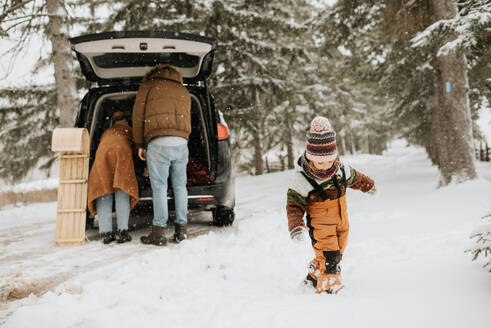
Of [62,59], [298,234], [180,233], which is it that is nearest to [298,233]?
[298,234]

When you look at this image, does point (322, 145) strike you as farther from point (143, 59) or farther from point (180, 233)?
point (143, 59)

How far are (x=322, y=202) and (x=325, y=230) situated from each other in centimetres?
22

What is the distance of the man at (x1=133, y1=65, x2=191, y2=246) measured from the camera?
398 cm

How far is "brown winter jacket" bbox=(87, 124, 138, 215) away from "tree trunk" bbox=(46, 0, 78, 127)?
128 inches

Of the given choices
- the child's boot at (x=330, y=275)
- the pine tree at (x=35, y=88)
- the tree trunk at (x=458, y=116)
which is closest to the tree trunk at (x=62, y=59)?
the pine tree at (x=35, y=88)

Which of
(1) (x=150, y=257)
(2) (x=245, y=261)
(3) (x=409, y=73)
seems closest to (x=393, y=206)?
(2) (x=245, y=261)

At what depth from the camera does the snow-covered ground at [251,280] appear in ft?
6.82

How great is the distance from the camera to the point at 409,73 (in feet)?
39.1

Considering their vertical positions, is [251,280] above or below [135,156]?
below

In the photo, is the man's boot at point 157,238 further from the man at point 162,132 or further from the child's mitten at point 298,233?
the child's mitten at point 298,233

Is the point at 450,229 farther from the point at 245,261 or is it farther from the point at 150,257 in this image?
the point at 150,257

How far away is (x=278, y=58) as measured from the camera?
A: 14.2m

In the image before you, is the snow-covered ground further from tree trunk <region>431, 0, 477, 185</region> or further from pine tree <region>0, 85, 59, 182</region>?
pine tree <region>0, 85, 59, 182</region>

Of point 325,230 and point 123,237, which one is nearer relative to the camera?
point 325,230
